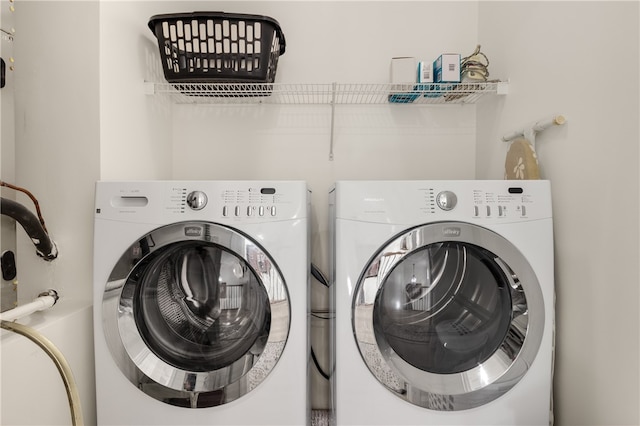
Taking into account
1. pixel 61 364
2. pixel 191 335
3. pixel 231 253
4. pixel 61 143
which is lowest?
pixel 191 335

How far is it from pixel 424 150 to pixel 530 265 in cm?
83

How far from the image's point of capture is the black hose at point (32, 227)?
1.08 meters

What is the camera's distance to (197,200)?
44.3 inches

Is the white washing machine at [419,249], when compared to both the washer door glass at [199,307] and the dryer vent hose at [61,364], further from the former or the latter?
the dryer vent hose at [61,364]

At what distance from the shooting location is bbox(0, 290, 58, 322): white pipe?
37.0 inches

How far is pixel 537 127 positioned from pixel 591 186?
11.0 inches

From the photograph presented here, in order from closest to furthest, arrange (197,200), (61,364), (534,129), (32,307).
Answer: (61,364), (32,307), (197,200), (534,129)

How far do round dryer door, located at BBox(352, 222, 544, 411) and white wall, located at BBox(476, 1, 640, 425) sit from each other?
14cm

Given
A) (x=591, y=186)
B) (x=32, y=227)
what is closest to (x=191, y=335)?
(x=32, y=227)

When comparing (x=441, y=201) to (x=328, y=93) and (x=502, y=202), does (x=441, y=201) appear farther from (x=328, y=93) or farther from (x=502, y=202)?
(x=328, y=93)

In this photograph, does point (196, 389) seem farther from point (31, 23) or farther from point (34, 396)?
point (31, 23)


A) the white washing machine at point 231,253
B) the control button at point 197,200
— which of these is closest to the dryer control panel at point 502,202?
the white washing machine at point 231,253

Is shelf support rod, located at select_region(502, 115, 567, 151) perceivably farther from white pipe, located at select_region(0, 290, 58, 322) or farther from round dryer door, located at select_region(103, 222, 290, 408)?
white pipe, located at select_region(0, 290, 58, 322)

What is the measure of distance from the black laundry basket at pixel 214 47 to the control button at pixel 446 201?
824 millimetres
